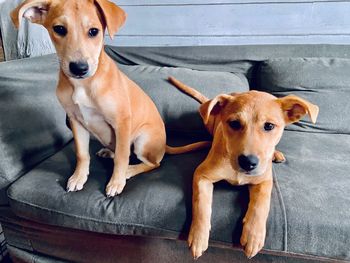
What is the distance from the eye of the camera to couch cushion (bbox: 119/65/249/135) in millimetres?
1599

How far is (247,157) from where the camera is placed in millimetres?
956

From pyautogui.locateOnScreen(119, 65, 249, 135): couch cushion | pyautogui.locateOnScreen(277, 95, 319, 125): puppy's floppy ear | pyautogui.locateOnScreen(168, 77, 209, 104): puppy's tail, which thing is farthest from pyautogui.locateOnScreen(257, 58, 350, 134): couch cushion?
pyautogui.locateOnScreen(277, 95, 319, 125): puppy's floppy ear

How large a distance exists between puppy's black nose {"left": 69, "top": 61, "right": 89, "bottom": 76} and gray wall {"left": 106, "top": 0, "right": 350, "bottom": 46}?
128 centimetres

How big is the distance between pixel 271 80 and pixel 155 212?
1.12 meters

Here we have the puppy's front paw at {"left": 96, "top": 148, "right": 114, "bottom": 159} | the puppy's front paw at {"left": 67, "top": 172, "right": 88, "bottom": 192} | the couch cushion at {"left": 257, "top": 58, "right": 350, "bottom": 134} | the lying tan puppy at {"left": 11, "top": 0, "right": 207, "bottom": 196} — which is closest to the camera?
the lying tan puppy at {"left": 11, "top": 0, "right": 207, "bottom": 196}

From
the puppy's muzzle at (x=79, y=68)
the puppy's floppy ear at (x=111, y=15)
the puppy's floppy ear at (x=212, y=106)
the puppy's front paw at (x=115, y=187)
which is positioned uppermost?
the puppy's floppy ear at (x=111, y=15)

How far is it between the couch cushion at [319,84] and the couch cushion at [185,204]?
346 millimetres

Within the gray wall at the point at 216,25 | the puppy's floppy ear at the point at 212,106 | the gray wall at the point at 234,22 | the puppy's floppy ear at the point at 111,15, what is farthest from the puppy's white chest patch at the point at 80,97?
the gray wall at the point at 234,22

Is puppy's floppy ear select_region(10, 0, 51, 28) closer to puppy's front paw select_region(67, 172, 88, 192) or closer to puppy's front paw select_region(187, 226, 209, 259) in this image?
puppy's front paw select_region(67, 172, 88, 192)

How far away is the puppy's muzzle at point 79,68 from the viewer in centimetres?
101

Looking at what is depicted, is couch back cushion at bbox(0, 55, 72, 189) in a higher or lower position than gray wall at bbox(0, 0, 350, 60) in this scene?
lower

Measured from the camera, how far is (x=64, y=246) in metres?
1.23

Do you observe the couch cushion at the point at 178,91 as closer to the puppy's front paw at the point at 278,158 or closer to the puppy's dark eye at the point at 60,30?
the puppy's front paw at the point at 278,158

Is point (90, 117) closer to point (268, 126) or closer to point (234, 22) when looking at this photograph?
point (268, 126)
